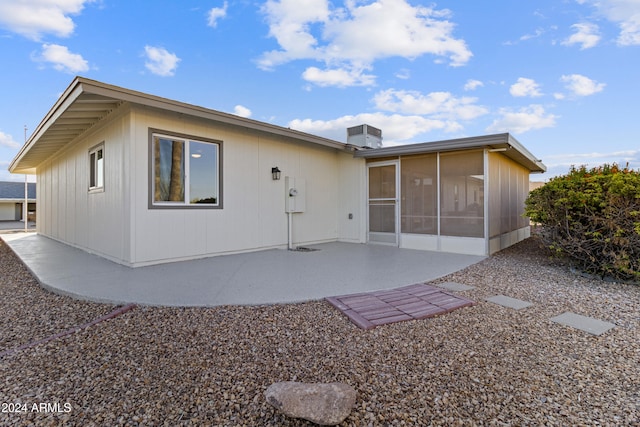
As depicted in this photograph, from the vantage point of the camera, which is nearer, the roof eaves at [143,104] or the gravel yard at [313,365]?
the gravel yard at [313,365]

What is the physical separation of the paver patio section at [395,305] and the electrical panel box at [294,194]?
13.3ft

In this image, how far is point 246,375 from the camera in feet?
6.29

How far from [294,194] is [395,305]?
4.60 m

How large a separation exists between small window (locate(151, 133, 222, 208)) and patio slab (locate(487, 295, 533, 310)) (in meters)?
4.84

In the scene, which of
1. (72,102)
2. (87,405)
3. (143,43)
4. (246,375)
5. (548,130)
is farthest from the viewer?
(548,130)

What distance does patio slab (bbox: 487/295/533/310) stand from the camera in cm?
327

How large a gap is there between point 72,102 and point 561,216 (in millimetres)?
7704

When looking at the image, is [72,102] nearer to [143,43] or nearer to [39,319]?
[39,319]

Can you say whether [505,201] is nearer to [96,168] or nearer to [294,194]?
[294,194]

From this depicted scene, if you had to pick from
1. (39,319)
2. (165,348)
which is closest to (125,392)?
(165,348)

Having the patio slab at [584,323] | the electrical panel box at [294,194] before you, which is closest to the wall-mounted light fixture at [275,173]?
the electrical panel box at [294,194]

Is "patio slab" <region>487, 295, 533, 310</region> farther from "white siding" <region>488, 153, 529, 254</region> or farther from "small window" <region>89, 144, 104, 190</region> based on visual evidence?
"small window" <region>89, 144, 104, 190</region>

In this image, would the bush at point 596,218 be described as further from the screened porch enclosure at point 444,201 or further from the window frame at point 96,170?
the window frame at point 96,170

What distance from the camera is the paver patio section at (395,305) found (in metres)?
2.80
